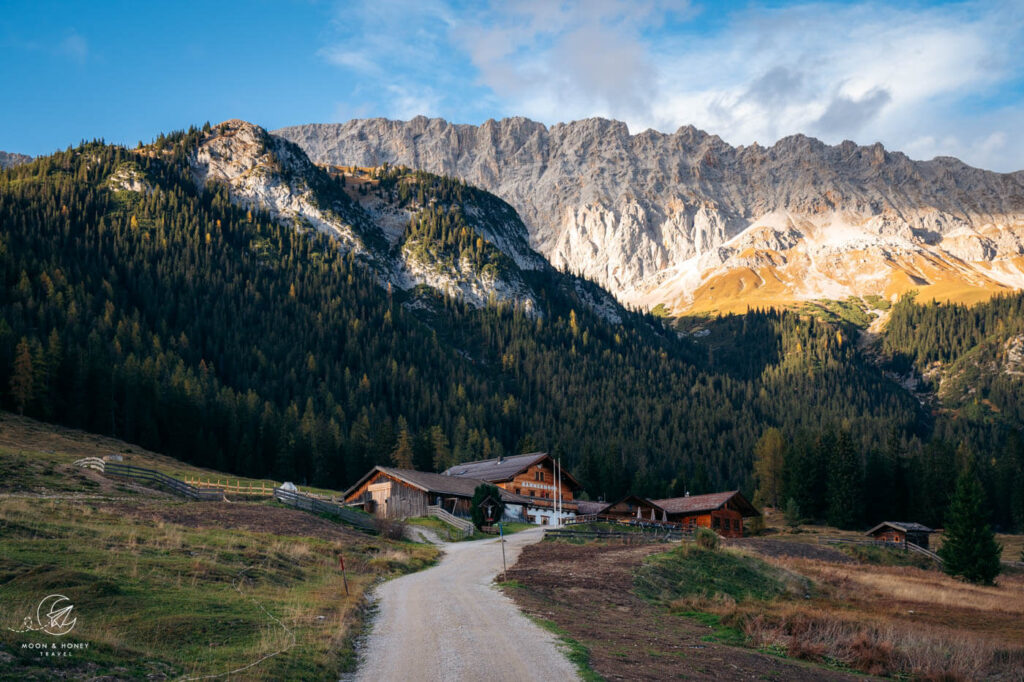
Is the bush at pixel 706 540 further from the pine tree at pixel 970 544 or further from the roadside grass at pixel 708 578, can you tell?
the pine tree at pixel 970 544

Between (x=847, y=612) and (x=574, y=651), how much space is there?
61.6ft

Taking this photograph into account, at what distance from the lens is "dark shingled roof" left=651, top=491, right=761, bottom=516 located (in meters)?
87.6

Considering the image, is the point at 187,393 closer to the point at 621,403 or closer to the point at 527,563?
the point at 527,563

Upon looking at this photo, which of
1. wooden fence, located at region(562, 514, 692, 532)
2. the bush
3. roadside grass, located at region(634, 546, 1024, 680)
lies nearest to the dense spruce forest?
wooden fence, located at region(562, 514, 692, 532)

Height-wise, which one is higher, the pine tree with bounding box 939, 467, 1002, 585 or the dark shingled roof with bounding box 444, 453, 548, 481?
the dark shingled roof with bounding box 444, 453, 548, 481

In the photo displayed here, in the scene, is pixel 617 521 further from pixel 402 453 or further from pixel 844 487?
pixel 402 453

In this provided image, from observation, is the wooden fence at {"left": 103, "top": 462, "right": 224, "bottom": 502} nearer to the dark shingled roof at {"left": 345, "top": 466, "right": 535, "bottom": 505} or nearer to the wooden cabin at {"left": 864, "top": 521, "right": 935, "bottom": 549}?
the dark shingled roof at {"left": 345, "top": 466, "right": 535, "bottom": 505}

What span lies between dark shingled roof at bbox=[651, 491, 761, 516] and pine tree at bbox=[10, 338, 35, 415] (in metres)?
74.3

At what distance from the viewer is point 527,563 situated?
1641 inches

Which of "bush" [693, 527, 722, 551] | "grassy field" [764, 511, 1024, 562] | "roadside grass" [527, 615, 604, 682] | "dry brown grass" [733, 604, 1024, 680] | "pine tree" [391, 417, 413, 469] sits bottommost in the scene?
"grassy field" [764, 511, 1024, 562]

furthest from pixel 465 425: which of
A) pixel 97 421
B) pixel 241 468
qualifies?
pixel 97 421

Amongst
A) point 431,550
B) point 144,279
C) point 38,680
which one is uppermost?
point 144,279

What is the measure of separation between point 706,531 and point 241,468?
72.8 meters

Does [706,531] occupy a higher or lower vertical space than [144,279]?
lower
